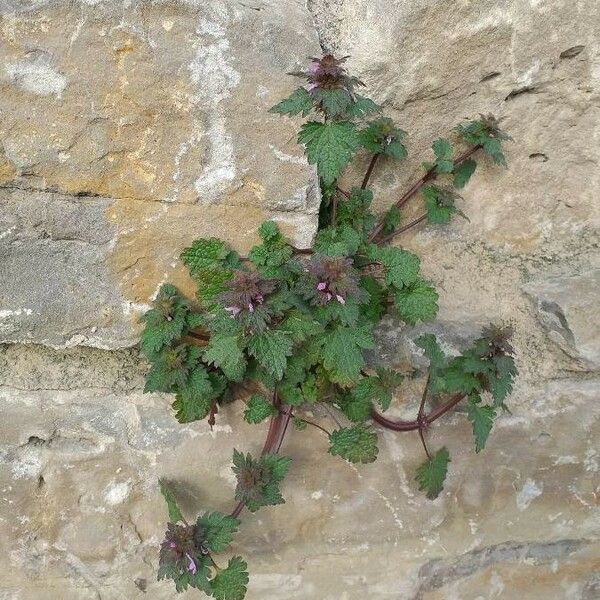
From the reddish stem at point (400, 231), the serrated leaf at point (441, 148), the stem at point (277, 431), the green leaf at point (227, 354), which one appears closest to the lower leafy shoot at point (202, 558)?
the stem at point (277, 431)

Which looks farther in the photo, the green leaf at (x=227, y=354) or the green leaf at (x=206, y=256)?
the green leaf at (x=206, y=256)

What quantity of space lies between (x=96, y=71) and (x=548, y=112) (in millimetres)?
1194

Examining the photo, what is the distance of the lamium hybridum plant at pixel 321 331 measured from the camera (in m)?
1.57

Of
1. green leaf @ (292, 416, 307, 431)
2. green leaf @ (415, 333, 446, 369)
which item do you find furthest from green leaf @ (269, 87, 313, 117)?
green leaf @ (292, 416, 307, 431)

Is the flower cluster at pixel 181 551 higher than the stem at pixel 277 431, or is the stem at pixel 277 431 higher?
the stem at pixel 277 431

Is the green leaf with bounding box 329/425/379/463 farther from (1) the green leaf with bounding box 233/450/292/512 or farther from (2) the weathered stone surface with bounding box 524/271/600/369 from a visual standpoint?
(2) the weathered stone surface with bounding box 524/271/600/369

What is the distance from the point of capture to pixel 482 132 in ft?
6.18

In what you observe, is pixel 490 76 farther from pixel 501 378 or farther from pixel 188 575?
pixel 188 575

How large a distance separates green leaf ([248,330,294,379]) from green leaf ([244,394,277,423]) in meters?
0.23

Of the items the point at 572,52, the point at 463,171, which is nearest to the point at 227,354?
the point at 463,171

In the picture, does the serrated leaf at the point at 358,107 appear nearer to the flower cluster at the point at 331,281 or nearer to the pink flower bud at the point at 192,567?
the flower cluster at the point at 331,281

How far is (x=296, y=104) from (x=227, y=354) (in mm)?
568

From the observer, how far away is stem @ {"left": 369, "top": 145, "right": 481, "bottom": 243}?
6.39ft

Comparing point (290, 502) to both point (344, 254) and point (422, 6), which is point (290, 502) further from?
point (422, 6)
